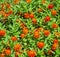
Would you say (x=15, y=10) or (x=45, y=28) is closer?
(x=45, y=28)

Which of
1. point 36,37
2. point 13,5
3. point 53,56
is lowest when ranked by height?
point 53,56

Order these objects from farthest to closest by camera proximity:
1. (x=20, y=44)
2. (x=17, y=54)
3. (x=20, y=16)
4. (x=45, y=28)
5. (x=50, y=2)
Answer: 1. (x=50, y=2)
2. (x=20, y=16)
3. (x=45, y=28)
4. (x=20, y=44)
5. (x=17, y=54)

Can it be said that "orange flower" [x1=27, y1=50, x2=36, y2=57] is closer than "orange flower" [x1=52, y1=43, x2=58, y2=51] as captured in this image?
Yes

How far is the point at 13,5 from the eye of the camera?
5.62 meters

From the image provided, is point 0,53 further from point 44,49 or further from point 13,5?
point 13,5

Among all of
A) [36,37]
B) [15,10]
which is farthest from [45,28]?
[15,10]

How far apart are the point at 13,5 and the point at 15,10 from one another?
12.1 inches

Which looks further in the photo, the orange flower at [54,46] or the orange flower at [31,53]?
the orange flower at [54,46]

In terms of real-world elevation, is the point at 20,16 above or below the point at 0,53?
above

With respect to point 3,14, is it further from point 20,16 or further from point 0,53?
point 0,53

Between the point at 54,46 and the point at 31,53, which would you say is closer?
the point at 31,53

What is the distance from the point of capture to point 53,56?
4.43m

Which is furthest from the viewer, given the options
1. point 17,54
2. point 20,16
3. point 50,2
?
point 50,2

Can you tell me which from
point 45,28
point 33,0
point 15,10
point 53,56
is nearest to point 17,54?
point 53,56
